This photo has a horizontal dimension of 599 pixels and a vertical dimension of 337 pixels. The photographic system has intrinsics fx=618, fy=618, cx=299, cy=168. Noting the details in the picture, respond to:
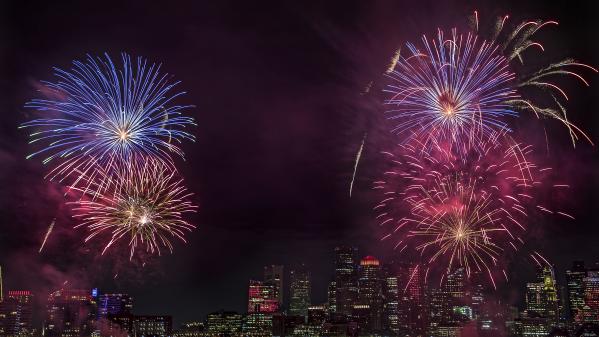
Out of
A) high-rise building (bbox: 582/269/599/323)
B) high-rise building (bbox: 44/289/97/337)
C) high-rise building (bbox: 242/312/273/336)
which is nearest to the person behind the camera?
high-rise building (bbox: 44/289/97/337)

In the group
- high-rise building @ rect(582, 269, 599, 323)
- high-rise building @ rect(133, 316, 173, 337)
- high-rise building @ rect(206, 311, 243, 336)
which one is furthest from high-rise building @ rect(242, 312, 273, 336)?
high-rise building @ rect(582, 269, 599, 323)

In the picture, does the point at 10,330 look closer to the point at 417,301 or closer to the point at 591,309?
the point at 417,301

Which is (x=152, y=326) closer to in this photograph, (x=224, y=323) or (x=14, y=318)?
(x=224, y=323)

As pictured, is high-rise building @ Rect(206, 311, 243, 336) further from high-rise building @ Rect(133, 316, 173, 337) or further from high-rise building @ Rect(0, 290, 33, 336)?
high-rise building @ Rect(0, 290, 33, 336)

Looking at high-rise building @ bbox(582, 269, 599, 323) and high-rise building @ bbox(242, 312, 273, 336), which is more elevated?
high-rise building @ bbox(582, 269, 599, 323)

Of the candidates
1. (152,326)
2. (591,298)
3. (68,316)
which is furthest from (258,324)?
(591,298)

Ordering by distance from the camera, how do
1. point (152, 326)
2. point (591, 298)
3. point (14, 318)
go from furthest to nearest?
1. point (152, 326)
2. point (591, 298)
3. point (14, 318)

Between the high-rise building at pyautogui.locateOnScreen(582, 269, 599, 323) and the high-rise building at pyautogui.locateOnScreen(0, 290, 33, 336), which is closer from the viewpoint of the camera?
the high-rise building at pyautogui.locateOnScreen(0, 290, 33, 336)

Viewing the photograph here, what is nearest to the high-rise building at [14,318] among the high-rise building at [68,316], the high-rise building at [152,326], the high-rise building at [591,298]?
the high-rise building at [68,316]
